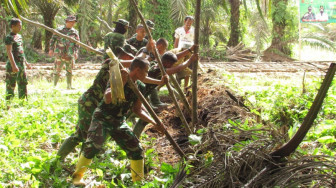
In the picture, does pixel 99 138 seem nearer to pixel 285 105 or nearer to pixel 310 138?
pixel 310 138

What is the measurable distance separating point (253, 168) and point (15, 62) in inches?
234

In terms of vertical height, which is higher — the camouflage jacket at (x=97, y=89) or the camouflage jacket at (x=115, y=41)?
the camouflage jacket at (x=115, y=41)

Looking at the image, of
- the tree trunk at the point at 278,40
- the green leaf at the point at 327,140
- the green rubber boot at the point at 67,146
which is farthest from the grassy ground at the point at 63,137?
the tree trunk at the point at 278,40

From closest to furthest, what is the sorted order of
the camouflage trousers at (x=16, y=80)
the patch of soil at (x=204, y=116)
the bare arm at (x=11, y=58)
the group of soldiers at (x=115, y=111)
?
the group of soldiers at (x=115, y=111)
the patch of soil at (x=204, y=116)
the bare arm at (x=11, y=58)
the camouflage trousers at (x=16, y=80)

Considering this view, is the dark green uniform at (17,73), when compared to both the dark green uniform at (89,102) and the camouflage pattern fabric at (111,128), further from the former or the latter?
the camouflage pattern fabric at (111,128)

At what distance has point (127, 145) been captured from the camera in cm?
362

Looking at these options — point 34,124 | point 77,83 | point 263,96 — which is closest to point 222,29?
point 77,83

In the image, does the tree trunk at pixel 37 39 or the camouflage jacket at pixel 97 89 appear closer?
the camouflage jacket at pixel 97 89

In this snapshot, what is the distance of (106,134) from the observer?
3.63 meters

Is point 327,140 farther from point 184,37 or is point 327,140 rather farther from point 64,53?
point 64,53

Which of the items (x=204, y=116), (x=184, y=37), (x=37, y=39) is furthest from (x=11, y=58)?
(x=37, y=39)

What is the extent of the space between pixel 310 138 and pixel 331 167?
1759 mm

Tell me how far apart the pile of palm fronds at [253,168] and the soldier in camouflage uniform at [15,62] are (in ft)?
16.7

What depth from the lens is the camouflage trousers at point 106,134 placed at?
11.7ft
